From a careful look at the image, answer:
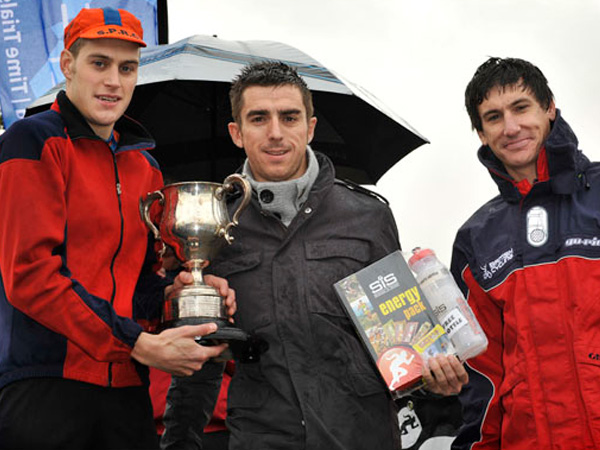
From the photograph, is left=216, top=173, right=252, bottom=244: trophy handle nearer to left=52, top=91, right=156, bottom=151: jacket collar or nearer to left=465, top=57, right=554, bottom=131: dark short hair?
left=52, top=91, right=156, bottom=151: jacket collar

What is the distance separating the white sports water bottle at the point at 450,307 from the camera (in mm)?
2794

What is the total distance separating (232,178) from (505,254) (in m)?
1.22

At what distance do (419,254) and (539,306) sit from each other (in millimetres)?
521

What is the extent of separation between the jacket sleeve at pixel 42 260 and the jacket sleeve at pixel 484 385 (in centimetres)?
154

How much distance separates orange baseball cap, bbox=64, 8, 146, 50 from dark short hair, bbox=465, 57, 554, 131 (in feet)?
5.13

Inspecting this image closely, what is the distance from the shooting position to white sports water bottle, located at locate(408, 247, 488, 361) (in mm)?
2794

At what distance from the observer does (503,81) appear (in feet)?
11.1

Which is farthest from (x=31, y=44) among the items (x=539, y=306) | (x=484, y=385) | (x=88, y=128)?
(x=539, y=306)

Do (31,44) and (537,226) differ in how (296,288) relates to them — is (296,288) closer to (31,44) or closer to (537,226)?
(537,226)

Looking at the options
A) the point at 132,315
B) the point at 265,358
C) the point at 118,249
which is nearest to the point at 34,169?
the point at 118,249

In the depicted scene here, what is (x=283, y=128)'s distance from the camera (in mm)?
3082

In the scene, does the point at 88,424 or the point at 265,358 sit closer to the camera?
the point at 88,424

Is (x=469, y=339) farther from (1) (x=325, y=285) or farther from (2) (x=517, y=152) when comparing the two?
(2) (x=517, y=152)

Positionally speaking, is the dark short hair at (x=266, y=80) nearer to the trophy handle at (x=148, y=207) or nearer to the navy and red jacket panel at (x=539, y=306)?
the trophy handle at (x=148, y=207)
